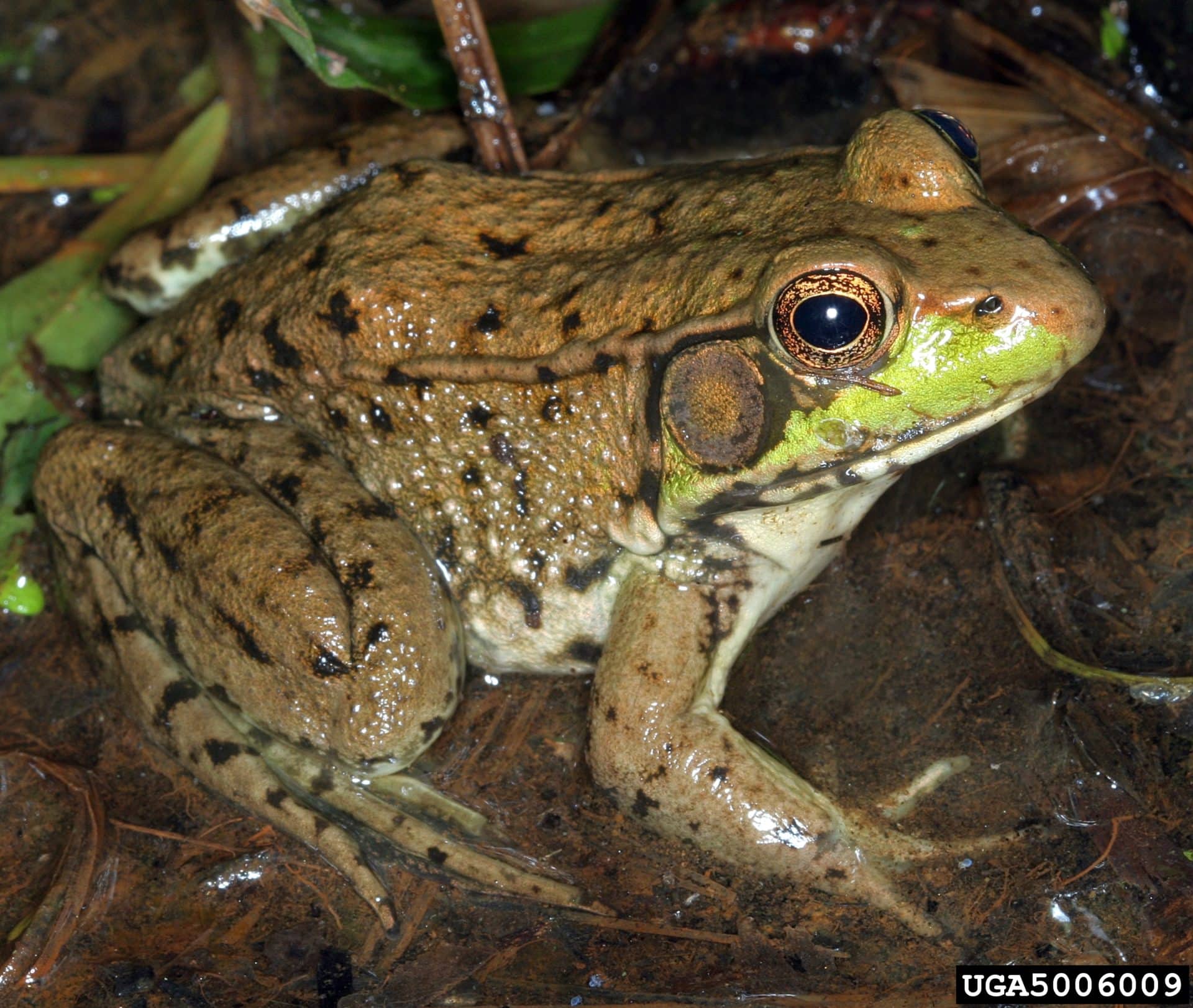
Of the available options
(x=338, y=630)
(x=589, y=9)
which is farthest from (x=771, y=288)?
(x=589, y=9)

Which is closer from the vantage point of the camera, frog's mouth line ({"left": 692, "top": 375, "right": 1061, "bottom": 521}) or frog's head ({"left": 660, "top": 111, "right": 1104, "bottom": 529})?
frog's head ({"left": 660, "top": 111, "right": 1104, "bottom": 529})

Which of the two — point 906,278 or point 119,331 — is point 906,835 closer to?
point 906,278

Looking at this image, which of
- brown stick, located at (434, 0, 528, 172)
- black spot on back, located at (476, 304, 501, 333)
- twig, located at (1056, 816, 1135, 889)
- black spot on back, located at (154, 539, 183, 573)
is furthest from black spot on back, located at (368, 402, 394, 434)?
twig, located at (1056, 816, 1135, 889)

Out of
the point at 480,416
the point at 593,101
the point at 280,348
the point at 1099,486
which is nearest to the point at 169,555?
the point at 280,348

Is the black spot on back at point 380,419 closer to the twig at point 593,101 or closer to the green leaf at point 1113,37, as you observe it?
the twig at point 593,101

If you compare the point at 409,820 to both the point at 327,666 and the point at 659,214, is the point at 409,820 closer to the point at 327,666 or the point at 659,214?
the point at 327,666

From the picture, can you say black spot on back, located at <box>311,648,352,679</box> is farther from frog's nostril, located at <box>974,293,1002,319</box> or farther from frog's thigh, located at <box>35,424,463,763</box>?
frog's nostril, located at <box>974,293,1002,319</box>
